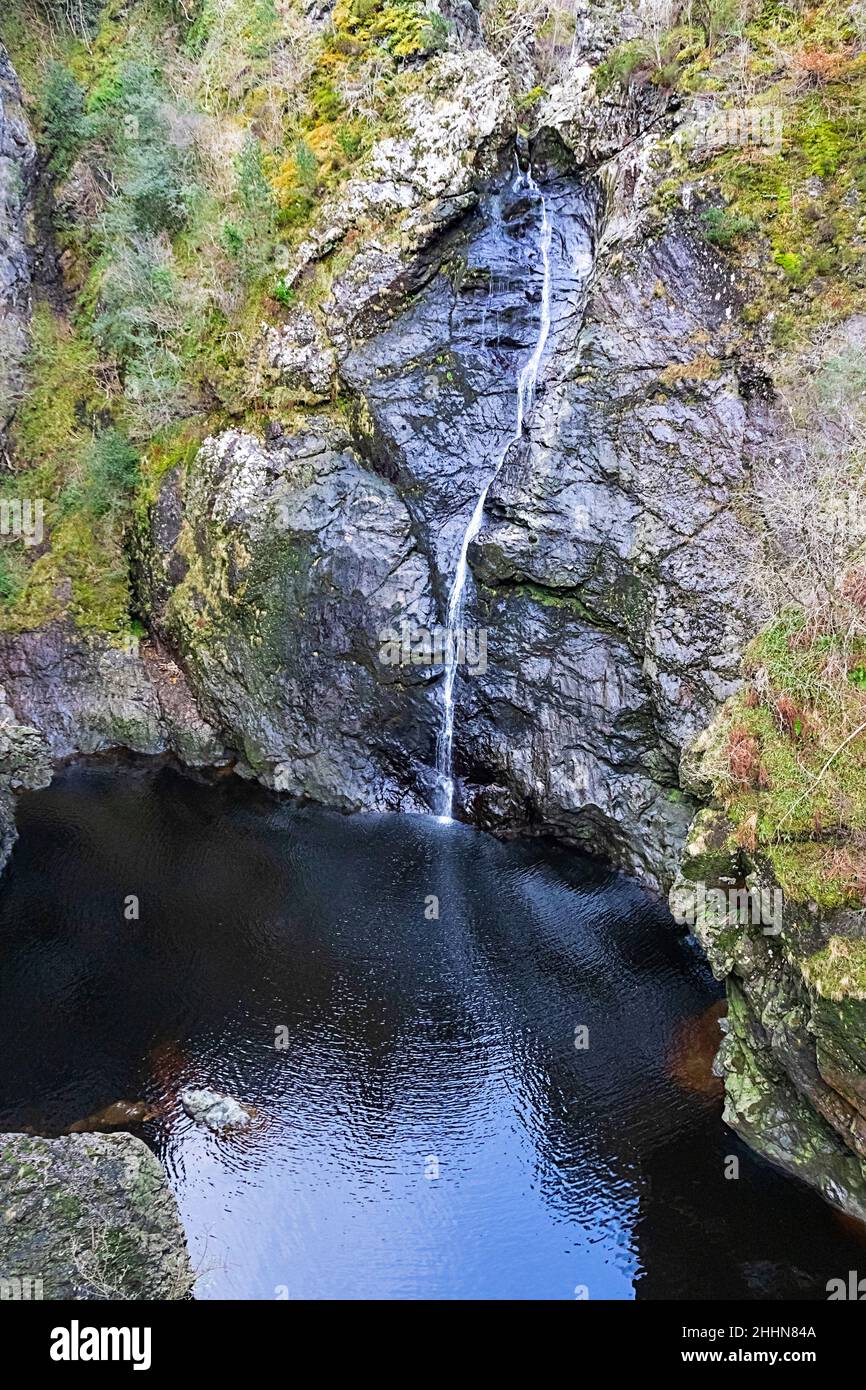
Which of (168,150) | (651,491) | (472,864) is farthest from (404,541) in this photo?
(168,150)

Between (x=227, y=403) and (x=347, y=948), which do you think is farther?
(x=227, y=403)

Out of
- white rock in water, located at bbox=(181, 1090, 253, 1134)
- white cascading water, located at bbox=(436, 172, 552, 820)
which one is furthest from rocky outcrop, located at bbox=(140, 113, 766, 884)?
white rock in water, located at bbox=(181, 1090, 253, 1134)

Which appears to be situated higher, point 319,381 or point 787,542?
point 319,381

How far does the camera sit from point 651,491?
46.1 ft

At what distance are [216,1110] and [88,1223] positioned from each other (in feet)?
9.16

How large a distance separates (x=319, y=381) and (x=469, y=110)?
18.8 feet

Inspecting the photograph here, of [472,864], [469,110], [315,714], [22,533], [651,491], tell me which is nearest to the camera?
[651,491]

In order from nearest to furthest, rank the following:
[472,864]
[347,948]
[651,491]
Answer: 1. [347,948]
2. [651,491]
3. [472,864]

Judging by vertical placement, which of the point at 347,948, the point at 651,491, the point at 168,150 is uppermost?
the point at 168,150

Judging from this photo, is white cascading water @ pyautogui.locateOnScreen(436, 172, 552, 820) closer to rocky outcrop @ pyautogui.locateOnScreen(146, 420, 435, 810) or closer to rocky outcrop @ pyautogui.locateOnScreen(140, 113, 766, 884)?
rocky outcrop @ pyautogui.locateOnScreen(140, 113, 766, 884)

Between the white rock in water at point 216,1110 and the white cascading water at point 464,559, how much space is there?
7.47 m

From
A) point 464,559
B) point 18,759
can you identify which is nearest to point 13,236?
point 18,759

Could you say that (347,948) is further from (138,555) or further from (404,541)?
(138,555)

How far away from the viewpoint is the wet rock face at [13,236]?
21188 millimetres
